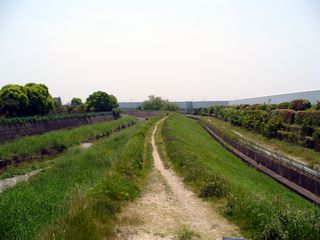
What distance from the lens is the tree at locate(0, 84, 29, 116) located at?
3491 cm

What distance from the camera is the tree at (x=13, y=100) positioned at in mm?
34906

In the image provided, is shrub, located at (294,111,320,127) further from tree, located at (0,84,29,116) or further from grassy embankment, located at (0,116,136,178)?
tree, located at (0,84,29,116)

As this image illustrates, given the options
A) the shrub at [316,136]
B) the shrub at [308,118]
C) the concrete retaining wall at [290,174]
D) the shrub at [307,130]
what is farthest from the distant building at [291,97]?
the concrete retaining wall at [290,174]

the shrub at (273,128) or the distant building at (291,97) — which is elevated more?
the distant building at (291,97)

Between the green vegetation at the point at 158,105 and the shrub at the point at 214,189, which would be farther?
the green vegetation at the point at 158,105

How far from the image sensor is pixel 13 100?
116 feet

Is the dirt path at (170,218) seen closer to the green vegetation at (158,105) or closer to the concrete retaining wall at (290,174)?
the concrete retaining wall at (290,174)

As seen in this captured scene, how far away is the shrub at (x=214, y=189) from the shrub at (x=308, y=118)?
1850 cm

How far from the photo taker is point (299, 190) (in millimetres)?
16188

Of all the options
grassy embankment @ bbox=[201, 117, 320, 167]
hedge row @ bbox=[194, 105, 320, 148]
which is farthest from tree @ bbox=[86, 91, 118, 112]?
grassy embankment @ bbox=[201, 117, 320, 167]

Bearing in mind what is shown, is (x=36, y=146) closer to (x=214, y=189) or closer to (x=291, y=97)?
(x=214, y=189)

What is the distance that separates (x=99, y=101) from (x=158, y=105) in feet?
113

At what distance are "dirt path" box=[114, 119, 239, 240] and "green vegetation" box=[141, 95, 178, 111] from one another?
9305 cm

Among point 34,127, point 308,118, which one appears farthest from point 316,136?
point 34,127
